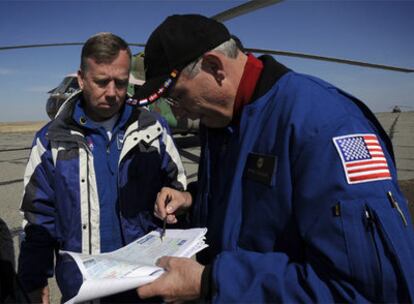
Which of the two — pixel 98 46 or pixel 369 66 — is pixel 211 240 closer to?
pixel 98 46

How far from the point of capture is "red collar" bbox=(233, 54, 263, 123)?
1.43 metres

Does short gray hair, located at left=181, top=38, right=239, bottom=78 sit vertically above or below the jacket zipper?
above

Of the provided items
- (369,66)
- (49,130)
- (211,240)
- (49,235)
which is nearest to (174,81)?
(211,240)

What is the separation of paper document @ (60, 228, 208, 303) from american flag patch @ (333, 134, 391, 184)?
2.25 feet

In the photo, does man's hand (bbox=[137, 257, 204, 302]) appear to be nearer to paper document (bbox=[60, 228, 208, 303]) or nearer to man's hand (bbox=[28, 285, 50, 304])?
paper document (bbox=[60, 228, 208, 303])

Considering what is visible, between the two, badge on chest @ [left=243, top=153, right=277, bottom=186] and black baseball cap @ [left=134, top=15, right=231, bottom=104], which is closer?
badge on chest @ [left=243, top=153, right=277, bottom=186]

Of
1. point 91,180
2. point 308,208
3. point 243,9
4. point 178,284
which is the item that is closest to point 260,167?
point 308,208

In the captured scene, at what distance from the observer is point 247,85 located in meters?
1.43

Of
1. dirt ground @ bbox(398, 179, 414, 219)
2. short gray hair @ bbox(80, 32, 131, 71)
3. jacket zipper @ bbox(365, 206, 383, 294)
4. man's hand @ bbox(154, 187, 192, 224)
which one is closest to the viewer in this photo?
jacket zipper @ bbox(365, 206, 383, 294)

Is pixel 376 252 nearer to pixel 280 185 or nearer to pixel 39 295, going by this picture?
pixel 280 185

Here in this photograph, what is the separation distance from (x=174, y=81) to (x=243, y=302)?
2.81 feet

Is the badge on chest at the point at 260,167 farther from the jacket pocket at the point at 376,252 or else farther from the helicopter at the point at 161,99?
the helicopter at the point at 161,99

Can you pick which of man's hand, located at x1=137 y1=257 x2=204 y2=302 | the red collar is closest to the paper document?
man's hand, located at x1=137 y1=257 x2=204 y2=302

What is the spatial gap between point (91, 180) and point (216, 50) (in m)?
1.05
